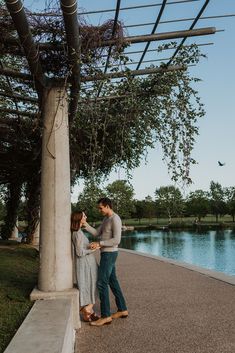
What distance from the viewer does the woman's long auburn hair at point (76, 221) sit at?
6.18 m

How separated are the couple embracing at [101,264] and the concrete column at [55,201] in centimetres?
19

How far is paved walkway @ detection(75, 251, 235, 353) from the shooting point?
4953 millimetres

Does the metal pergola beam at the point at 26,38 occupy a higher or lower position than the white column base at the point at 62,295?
higher

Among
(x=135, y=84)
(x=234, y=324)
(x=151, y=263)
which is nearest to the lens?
(x=234, y=324)

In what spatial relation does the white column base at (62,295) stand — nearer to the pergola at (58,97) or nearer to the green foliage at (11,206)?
the pergola at (58,97)

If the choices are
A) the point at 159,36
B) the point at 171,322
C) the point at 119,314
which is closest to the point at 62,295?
the point at 119,314

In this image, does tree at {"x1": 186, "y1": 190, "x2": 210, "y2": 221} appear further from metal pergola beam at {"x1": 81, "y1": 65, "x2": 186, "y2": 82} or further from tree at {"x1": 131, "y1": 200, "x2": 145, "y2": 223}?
metal pergola beam at {"x1": 81, "y1": 65, "x2": 186, "y2": 82}

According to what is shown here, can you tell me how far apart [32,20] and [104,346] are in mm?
4319

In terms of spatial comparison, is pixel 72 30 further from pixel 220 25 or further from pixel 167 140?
pixel 167 140

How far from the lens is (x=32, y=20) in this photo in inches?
238

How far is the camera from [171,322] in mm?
5926

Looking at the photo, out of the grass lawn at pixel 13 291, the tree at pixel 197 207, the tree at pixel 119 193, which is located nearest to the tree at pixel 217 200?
the tree at pixel 197 207

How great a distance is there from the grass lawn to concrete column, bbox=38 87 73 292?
1.47 ft

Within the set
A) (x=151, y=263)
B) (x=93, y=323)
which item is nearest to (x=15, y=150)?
(x=151, y=263)
